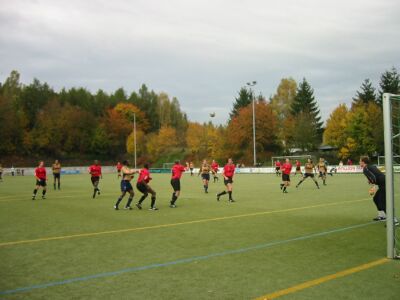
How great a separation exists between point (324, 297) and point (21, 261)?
5415 millimetres

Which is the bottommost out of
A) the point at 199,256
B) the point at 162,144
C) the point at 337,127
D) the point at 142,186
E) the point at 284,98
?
the point at 199,256

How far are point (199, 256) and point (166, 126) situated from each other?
9039cm

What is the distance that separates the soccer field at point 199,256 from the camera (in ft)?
18.9

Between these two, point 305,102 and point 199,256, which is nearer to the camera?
point 199,256

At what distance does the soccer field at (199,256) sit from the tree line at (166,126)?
46.3 meters

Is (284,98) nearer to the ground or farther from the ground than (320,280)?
farther from the ground

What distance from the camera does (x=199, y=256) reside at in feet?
25.3

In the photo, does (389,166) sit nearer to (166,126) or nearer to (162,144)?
(162,144)

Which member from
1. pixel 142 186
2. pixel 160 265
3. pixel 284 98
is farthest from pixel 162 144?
pixel 160 265

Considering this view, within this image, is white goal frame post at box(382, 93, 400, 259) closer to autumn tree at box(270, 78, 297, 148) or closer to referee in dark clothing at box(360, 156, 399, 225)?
referee in dark clothing at box(360, 156, 399, 225)

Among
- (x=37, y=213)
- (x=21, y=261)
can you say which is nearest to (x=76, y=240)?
(x=21, y=261)

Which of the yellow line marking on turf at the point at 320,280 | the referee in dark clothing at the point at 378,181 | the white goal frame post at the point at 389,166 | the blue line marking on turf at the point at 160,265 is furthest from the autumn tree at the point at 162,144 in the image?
the yellow line marking on turf at the point at 320,280

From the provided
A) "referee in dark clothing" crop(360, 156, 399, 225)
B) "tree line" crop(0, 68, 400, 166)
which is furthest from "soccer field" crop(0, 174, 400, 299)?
"tree line" crop(0, 68, 400, 166)

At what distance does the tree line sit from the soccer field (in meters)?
46.3
